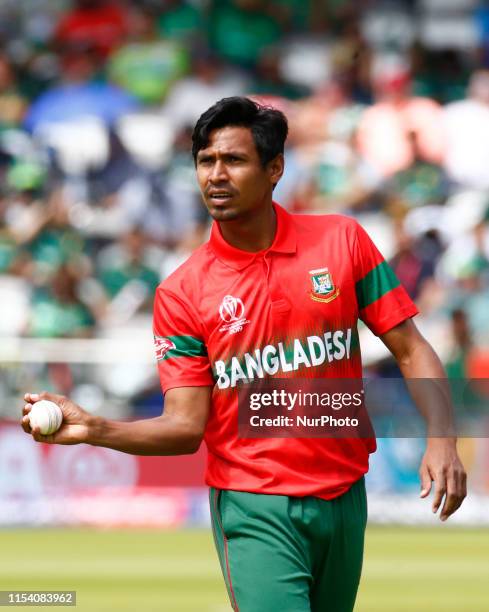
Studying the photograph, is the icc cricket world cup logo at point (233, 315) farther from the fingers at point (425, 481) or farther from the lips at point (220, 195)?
the fingers at point (425, 481)

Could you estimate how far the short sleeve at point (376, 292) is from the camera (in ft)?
15.9

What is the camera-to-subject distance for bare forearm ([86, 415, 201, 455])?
432 cm

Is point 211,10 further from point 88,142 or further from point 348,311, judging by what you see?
point 348,311

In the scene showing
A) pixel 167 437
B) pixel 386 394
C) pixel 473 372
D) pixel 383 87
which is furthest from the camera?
pixel 383 87

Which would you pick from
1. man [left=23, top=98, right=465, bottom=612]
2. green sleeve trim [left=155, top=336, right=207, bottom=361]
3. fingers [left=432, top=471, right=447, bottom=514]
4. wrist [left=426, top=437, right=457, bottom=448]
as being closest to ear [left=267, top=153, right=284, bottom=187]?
man [left=23, top=98, right=465, bottom=612]

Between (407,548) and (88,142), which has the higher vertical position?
(88,142)

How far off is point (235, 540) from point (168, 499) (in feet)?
26.1

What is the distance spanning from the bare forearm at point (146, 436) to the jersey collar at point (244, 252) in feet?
2.09

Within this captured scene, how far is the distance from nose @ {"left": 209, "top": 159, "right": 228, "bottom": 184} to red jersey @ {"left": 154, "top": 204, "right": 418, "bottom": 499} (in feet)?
1.00

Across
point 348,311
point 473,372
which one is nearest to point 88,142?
point 473,372

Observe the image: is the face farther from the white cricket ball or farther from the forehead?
the white cricket ball

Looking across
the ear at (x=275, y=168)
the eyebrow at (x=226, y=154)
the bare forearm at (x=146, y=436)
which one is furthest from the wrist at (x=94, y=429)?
the ear at (x=275, y=168)

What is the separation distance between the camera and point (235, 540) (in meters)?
A: 4.73

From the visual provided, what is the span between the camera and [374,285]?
16.1ft
